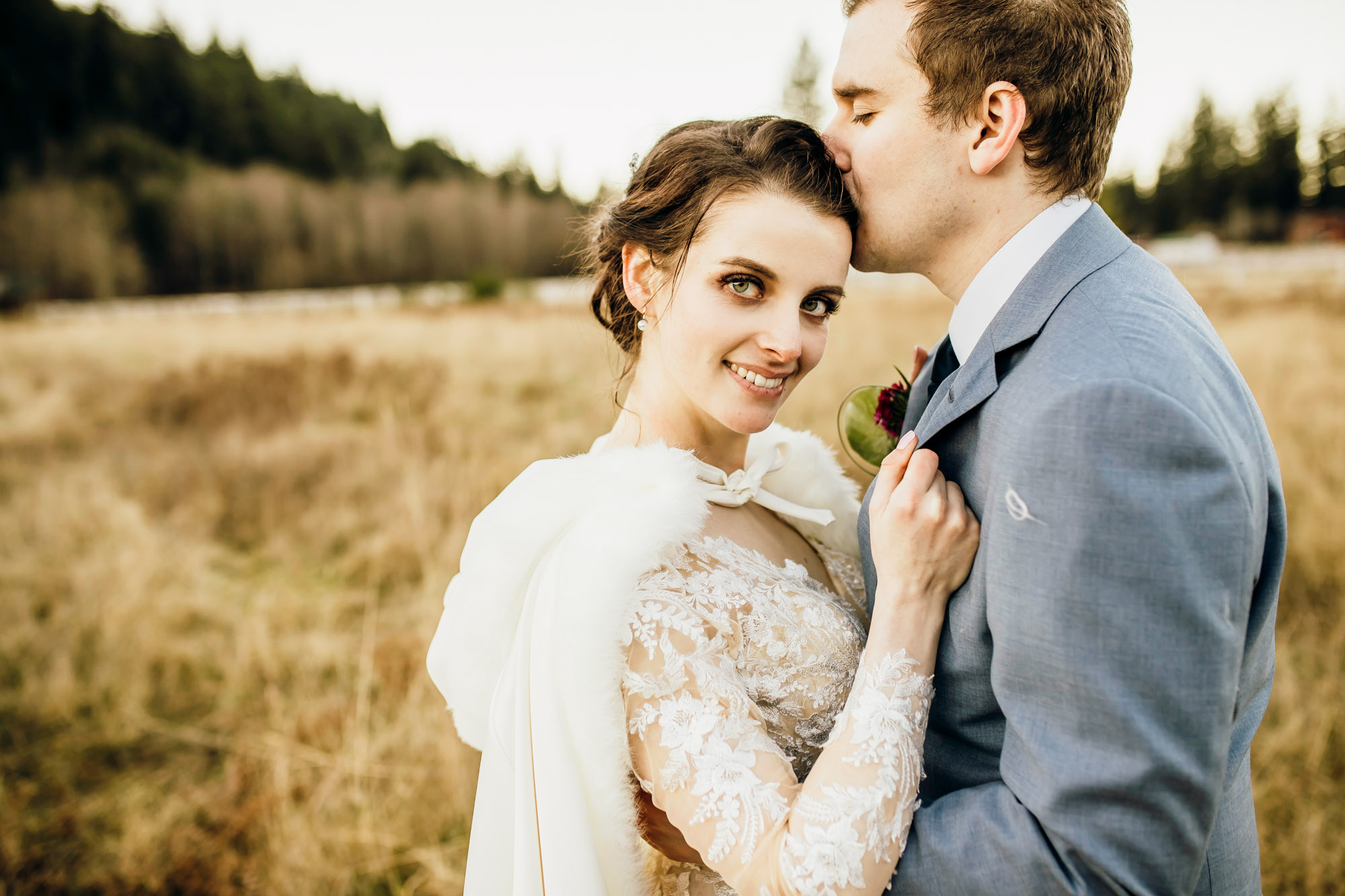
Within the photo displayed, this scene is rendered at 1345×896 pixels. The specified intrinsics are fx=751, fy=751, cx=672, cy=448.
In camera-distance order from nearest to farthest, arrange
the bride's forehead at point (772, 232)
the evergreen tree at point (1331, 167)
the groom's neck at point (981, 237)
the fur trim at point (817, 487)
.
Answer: the groom's neck at point (981, 237) → the bride's forehead at point (772, 232) → the fur trim at point (817, 487) → the evergreen tree at point (1331, 167)

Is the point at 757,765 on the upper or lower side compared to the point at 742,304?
lower

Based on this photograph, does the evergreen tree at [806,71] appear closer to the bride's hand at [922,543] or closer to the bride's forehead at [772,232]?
the bride's forehead at [772,232]

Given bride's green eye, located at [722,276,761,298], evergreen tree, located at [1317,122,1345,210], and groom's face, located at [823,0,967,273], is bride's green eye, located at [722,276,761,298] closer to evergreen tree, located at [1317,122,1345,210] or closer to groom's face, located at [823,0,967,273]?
groom's face, located at [823,0,967,273]

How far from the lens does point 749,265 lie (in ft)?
5.69

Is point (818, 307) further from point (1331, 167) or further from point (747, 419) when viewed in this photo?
point (1331, 167)

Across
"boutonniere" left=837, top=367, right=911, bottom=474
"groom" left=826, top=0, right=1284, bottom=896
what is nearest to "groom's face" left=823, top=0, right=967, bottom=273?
"groom" left=826, top=0, right=1284, bottom=896

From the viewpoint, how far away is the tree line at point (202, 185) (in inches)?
1534

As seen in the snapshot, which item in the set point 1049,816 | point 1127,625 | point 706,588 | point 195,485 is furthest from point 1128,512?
point 195,485

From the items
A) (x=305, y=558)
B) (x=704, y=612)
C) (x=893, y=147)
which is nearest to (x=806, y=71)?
(x=305, y=558)

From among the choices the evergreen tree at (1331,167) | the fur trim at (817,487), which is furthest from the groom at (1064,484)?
the evergreen tree at (1331,167)

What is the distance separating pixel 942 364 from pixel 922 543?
2.13ft

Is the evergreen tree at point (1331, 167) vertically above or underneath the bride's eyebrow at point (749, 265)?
above

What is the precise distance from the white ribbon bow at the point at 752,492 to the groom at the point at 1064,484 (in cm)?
29

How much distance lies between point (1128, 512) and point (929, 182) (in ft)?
2.92
